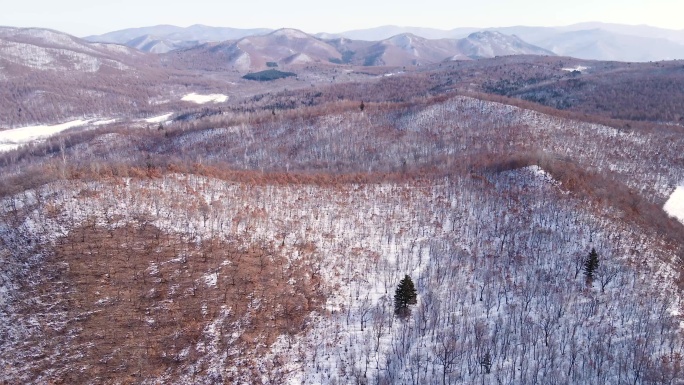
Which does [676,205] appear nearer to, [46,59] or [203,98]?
[203,98]

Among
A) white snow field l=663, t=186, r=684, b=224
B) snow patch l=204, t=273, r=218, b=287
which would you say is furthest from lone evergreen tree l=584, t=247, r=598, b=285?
snow patch l=204, t=273, r=218, b=287

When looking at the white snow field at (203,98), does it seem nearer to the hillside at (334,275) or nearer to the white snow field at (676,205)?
the hillside at (334,275)

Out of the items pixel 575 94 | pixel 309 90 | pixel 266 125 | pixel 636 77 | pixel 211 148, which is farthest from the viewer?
pixel 309 90

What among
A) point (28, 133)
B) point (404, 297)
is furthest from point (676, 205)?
point (28, 133)

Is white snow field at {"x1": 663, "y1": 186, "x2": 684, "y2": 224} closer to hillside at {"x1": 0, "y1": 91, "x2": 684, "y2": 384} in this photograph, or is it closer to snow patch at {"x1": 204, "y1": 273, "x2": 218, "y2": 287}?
hillside at {"x1": 0, "y1": 91, "x2": 684, "y2": 384}

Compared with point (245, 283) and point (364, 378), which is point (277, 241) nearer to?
point (245, 283)

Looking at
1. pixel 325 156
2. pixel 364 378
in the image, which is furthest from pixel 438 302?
pixel 325 156

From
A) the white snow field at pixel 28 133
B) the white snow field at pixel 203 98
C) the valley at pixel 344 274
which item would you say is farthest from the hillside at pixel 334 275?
the white snow field at pixel 203 98
